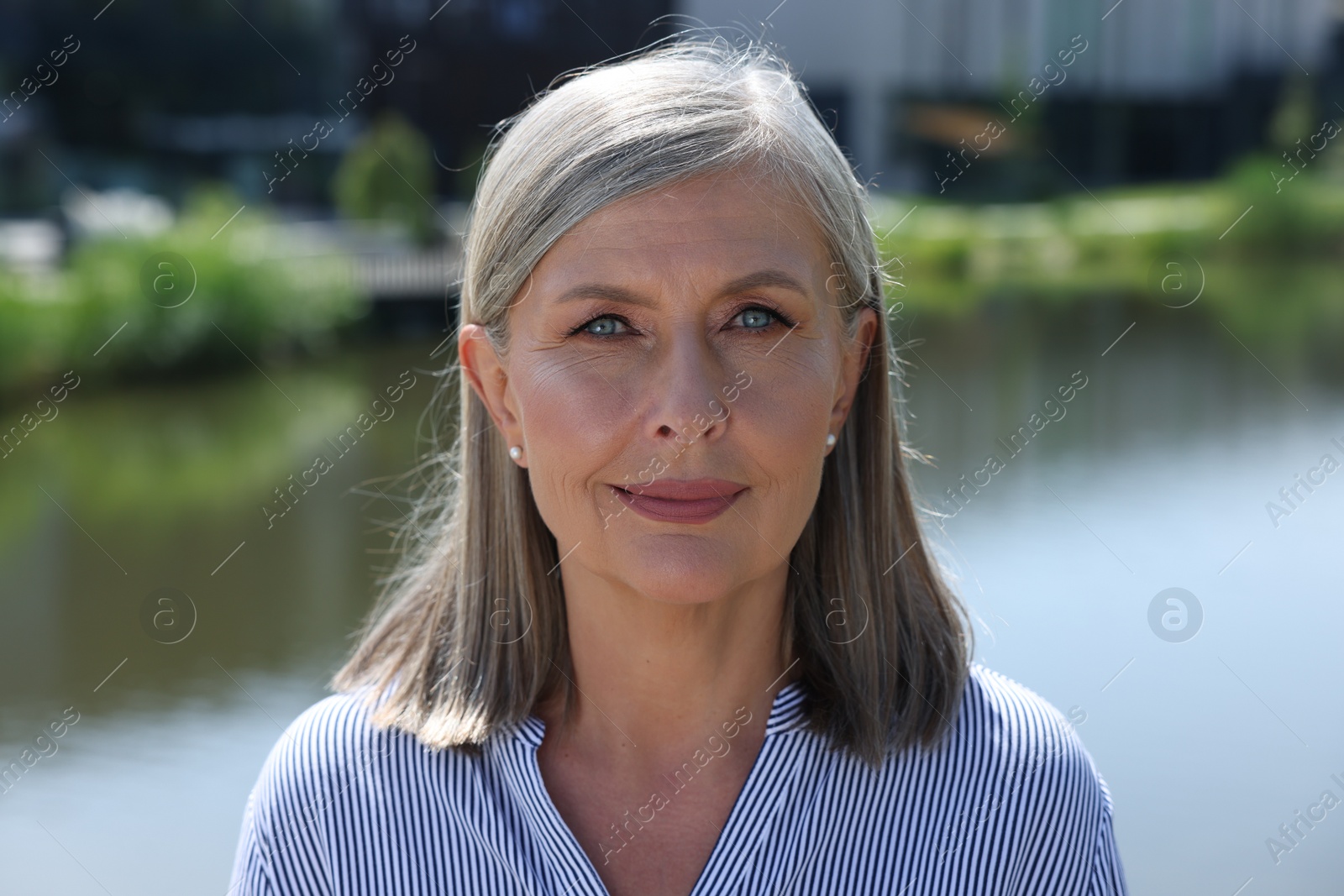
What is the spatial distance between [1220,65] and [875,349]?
1042 inches

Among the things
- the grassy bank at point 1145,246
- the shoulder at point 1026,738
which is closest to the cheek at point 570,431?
the shoulder at point 1026,738

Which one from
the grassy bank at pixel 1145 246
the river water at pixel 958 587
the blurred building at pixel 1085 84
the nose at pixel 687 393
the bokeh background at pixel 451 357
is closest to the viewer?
the nose at pixel 687 393

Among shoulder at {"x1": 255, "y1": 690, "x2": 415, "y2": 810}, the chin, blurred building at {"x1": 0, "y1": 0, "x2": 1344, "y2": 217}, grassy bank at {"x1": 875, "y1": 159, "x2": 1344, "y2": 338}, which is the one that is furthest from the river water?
blurred building at {"x1": 0, "y1": 0, "x2": 1344, "y2": 217}

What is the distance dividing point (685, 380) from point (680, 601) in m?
0.22

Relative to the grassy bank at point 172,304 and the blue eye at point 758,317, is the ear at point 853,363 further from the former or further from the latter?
the grassy bank at point 172,304

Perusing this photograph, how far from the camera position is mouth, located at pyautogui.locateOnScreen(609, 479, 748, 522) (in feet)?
4.33

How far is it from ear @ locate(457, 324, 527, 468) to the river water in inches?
23.9

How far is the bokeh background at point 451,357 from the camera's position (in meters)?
5.86

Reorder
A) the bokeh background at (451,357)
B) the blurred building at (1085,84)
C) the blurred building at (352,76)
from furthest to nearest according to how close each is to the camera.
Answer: the blurred building at (1085,84)
the blurred building at (352,76)
the bokeh background at (451,357)

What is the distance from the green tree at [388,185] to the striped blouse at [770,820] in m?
15.8

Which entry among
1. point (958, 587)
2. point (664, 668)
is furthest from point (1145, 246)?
point (664, 668)

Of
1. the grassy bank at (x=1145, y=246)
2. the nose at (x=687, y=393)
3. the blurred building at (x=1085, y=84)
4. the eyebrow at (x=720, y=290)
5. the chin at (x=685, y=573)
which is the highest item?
the blurred building at (x=1085, y=84)

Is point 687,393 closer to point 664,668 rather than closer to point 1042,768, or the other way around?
point 664,668

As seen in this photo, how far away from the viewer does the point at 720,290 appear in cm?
131
